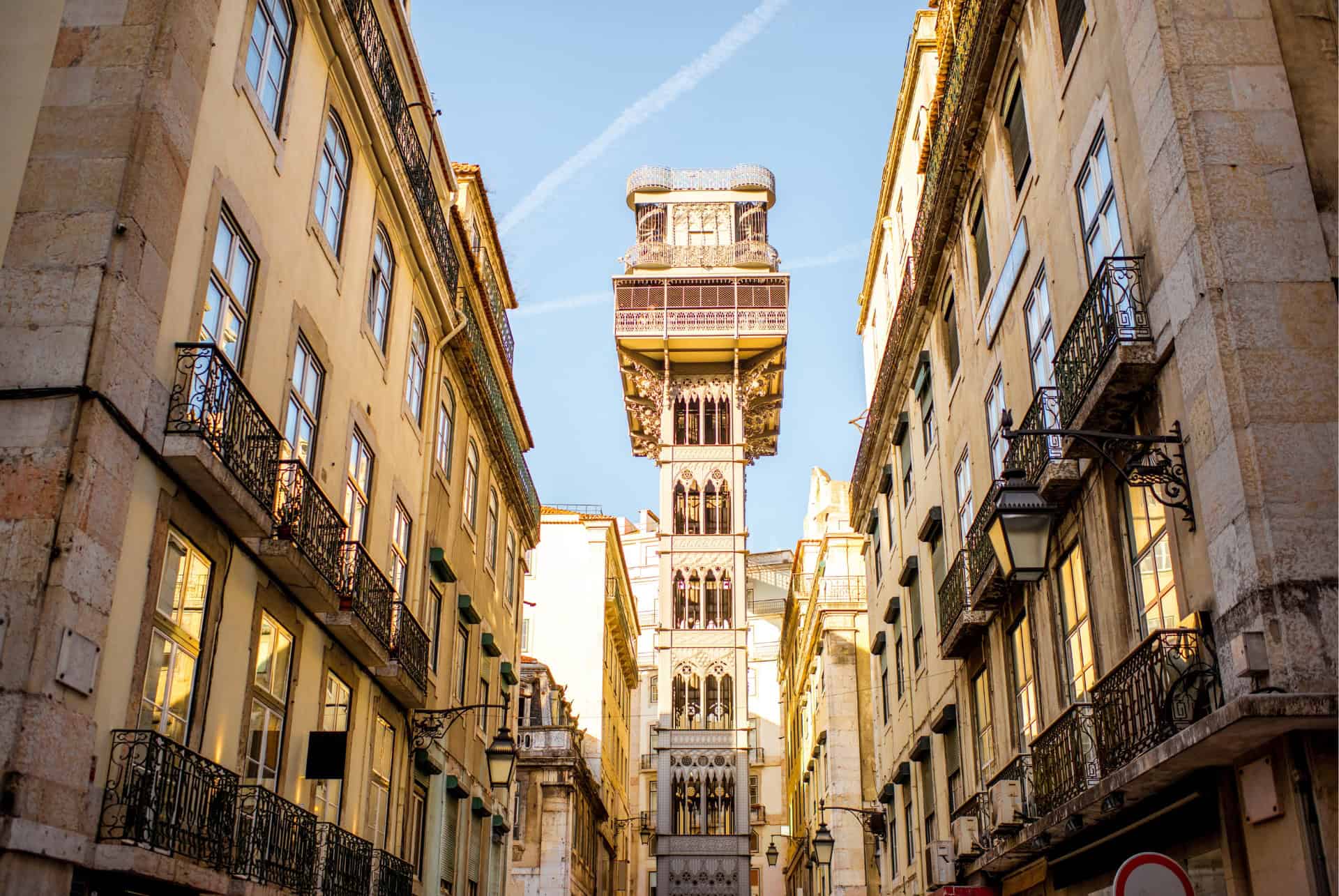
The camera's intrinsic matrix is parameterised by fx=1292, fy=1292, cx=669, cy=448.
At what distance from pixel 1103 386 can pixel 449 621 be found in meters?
14.0

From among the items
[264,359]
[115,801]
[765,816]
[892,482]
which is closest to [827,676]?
[892,482]

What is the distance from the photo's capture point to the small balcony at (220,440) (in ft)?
34.6

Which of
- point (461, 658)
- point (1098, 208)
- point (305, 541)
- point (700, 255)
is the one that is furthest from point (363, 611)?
point (700, 255)

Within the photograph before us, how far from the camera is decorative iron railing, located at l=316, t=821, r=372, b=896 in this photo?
13523 mm

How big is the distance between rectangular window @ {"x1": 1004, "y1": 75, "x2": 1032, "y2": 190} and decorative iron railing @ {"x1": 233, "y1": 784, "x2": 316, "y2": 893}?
1087 centimetres

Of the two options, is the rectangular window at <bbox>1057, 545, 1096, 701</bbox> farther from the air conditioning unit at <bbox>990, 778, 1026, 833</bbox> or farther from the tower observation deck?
the tower observation deck

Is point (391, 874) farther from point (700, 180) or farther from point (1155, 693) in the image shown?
point (700, 180)

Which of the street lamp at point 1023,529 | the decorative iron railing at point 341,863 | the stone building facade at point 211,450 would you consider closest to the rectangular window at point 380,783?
the stone building facade at point 211,450

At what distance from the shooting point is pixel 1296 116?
32.7ft

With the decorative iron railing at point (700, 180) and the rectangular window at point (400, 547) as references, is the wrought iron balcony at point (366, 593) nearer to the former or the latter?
the rectangular window at point (400, 547)

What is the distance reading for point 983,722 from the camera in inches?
722

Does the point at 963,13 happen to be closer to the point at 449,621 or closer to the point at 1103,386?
the point at 1103,386

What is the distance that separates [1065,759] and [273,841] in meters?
7.48

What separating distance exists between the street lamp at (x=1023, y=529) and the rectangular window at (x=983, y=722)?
7.99m
